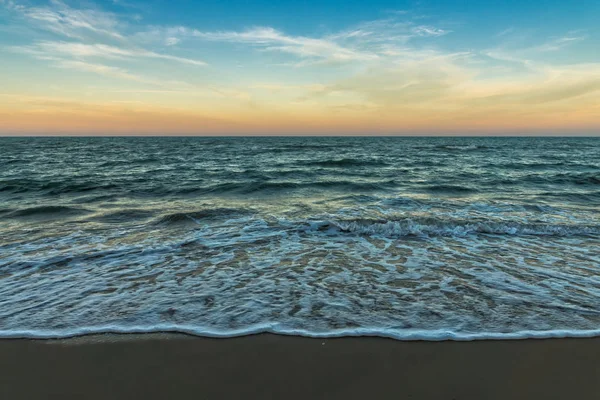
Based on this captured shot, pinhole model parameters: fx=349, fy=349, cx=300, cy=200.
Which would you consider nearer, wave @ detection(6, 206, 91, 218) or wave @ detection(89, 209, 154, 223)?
wave @ detection(89, 209, 154, 223)

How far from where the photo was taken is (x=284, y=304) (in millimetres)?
4562

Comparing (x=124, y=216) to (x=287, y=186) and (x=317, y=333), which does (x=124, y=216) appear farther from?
(x=317, y=333)

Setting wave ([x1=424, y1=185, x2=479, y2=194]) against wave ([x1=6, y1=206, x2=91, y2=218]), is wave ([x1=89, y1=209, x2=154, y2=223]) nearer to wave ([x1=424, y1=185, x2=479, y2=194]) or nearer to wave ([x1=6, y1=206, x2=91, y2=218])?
wave ([x1=6, y1=206, x2=91, y2=218])

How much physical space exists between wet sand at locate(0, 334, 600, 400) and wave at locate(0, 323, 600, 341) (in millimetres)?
96

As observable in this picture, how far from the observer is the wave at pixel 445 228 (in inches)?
331

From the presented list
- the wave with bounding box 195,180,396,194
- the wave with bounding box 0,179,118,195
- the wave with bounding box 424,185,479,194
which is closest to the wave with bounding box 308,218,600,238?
the wave with bounding box 424,185,479,194

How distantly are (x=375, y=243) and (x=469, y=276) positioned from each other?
91.6 inches

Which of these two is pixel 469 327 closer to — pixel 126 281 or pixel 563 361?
pixel 563 361

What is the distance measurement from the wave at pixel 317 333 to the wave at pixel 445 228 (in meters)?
4.46

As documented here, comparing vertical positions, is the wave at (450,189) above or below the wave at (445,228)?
above

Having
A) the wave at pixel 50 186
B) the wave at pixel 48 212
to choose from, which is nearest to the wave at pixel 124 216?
the wave at pixel 48 212

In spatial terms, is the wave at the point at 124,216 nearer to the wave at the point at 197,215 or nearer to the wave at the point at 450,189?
the wave at the point at 197,215

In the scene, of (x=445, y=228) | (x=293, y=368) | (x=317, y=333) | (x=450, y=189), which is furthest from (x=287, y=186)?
(x=293, y=368)

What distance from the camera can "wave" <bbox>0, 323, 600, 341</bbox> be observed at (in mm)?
3754
